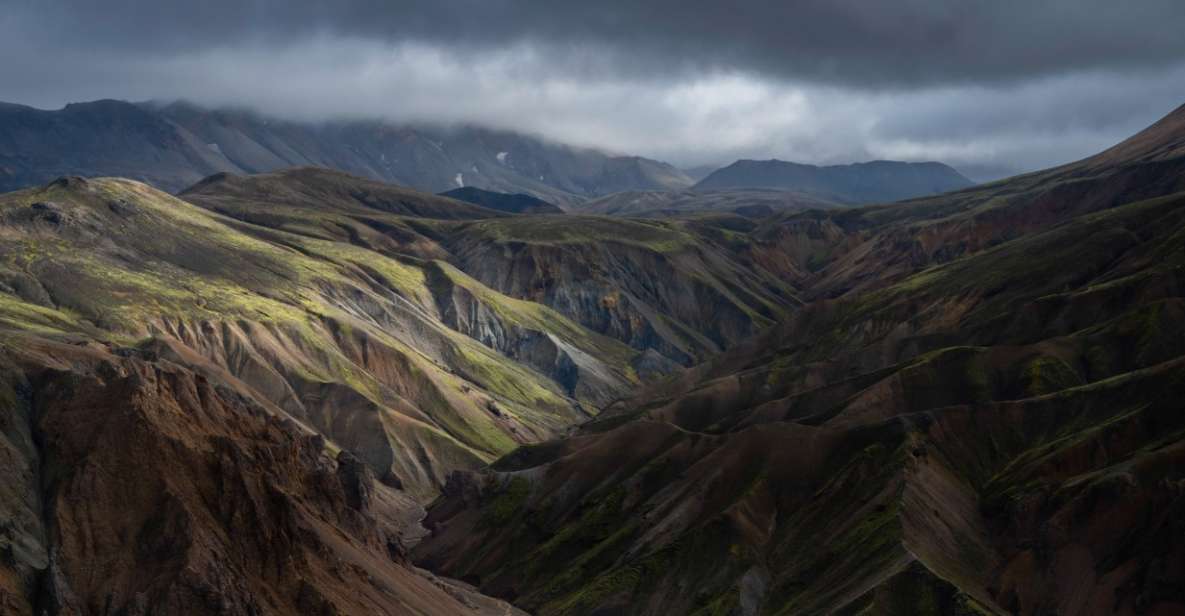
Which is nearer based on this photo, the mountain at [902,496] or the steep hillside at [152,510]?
the steep hillside at [152,510]

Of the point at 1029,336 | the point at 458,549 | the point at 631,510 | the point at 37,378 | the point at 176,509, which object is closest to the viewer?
the point at 176,509

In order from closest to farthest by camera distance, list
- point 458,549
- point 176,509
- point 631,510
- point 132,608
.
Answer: point 132,608 < point 176,509 < point 631,510 < point 458,549

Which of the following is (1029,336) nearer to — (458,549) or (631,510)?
(631,510)

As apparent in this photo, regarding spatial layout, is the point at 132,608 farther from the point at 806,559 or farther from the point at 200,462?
the point at 806,559

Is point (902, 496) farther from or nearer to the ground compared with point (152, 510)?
nearer to the ground

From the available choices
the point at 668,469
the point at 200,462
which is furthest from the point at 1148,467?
the point at 200,462

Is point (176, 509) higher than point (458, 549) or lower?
higher

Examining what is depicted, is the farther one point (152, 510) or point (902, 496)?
point (902, 496)

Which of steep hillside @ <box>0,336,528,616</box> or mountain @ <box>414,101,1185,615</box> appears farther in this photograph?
mountain @ <box>414,101,1185,615</box>

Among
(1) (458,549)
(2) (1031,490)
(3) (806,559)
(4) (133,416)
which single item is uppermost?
(4) (133,416)

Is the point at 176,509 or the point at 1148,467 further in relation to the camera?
the point at 1148,467
